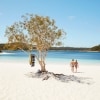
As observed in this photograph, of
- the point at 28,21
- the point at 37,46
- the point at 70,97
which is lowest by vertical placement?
the point at 70,97

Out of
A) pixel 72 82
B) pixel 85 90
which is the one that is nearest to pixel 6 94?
pixel 85 90

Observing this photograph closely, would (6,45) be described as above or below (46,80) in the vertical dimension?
above

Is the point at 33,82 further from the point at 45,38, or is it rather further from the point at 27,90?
the point at 45,38

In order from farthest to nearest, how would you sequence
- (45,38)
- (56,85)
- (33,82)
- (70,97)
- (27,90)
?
1. (45,38)
2. (33,82)
3. (56,85)
4. (27,90)
5. (70,97)

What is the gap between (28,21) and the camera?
2120 centimetres

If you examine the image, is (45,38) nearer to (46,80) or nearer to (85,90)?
(46,80)

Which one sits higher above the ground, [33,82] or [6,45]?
[6,45]

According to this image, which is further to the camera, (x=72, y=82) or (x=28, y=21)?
(x=28, y=21)

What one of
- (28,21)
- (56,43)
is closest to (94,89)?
(56,43)

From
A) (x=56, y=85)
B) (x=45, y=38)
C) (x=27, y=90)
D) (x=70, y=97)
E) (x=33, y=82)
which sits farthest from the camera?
(x=45, y=38)

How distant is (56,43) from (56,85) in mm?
5466

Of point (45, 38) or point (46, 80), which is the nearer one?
point (46, 80)

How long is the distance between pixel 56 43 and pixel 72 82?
4.56 metres

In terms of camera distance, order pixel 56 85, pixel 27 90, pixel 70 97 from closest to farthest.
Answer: pixel 70 97, pixel 27 90, pixel 56 85
